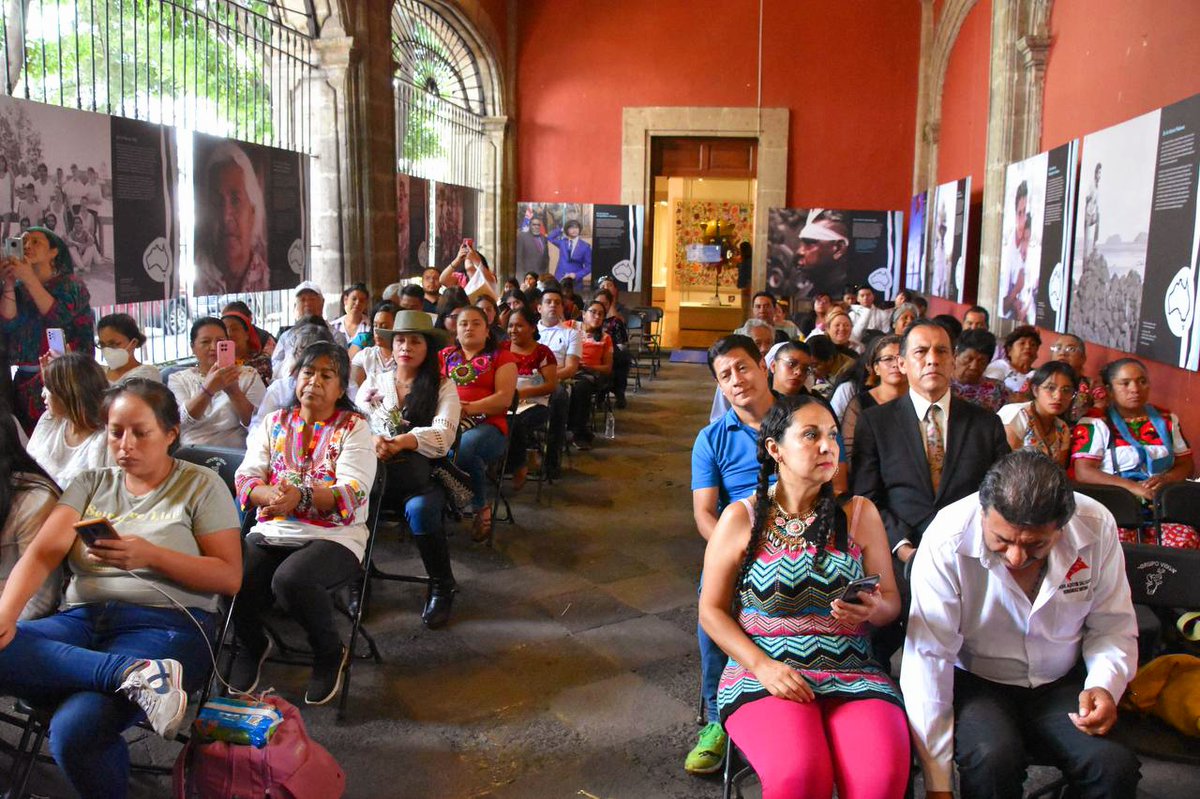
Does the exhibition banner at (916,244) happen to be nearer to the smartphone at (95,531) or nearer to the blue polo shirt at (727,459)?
the blue polo shirt at (727,459)

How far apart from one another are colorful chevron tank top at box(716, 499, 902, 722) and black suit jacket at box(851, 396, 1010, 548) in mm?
870

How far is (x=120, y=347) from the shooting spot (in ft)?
15.3

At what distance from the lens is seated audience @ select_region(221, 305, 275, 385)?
5605mm

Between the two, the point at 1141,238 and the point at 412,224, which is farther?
the point at 412,224

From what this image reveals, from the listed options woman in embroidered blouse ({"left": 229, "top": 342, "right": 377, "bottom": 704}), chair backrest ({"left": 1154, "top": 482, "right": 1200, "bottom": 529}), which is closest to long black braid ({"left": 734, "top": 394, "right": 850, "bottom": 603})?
woman in embroidered blouse ({"left": 229, "top": 342, "right": 377, "bottom": 704})

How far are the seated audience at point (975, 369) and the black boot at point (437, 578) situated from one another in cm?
280

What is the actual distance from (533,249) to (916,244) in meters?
5.81

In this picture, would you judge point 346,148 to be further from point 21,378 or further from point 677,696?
point 677,696

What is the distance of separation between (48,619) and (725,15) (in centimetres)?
1363

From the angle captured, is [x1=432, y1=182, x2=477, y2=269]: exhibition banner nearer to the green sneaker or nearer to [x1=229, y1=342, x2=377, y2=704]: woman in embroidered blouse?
[x1=229, y1=342, x2=377, y2=704]: woman in embroidered blouse

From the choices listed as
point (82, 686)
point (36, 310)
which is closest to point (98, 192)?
point (36, 310)

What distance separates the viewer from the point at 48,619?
267 cm

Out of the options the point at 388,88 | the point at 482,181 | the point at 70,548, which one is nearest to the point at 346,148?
the point at 388,88

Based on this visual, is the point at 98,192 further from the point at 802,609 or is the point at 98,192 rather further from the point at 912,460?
the point at 802,609
